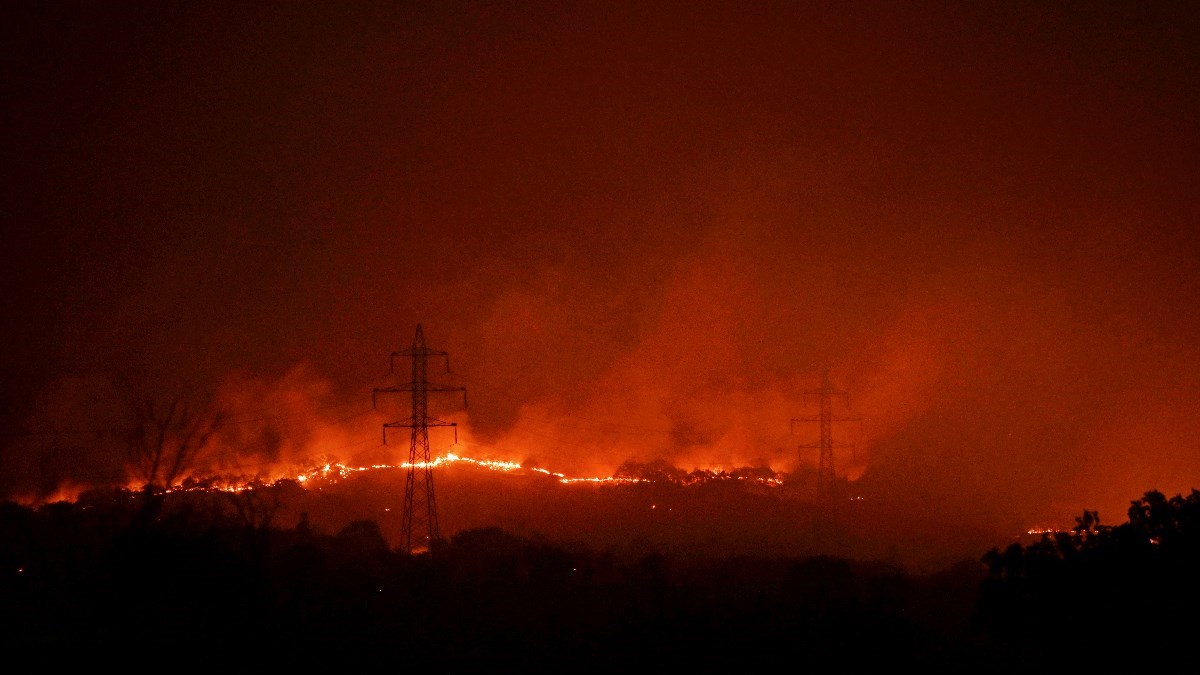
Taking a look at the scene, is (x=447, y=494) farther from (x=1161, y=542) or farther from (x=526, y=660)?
(x=1161, y=542)

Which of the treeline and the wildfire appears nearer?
the treeline

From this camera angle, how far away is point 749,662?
88.9 ft

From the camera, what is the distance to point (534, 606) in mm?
36281

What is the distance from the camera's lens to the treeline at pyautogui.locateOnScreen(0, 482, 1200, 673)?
63.6 feet

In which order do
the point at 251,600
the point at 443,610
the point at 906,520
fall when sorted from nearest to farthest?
the point at 251,600, the point at 443,610, the point at 906,520

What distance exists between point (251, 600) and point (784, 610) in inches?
794

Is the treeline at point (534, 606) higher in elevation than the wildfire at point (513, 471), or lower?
lower

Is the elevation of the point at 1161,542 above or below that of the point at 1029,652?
above

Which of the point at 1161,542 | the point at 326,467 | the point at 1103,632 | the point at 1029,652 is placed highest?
the point at 326,467

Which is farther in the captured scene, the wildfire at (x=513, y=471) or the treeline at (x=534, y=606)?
the wildfire at (x=513, y=471)

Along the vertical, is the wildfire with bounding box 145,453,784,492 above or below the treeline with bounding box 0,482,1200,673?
above

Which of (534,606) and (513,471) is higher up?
(513,471)

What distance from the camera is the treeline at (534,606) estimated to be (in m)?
19.4

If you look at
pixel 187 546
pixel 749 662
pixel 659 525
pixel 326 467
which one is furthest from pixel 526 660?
pixel 326 467
